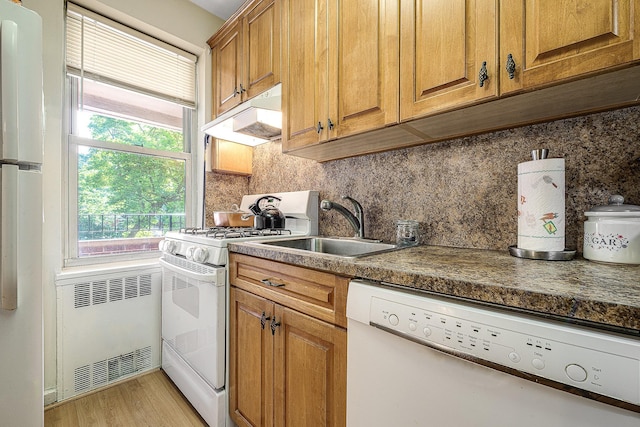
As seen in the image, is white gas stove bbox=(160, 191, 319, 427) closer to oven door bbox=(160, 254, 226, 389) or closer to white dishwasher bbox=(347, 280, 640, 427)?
oven door bbox=(160, 254, 226, 389)

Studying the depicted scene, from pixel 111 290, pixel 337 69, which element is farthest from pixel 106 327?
pixel 337 69

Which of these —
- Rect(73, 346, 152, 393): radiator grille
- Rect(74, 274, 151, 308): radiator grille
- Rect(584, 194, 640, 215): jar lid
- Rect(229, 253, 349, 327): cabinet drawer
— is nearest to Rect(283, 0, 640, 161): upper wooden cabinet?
Rect(584, 194, 640, 215): jar lid

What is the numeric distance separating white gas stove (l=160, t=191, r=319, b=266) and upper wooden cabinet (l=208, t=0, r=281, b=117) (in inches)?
29.6

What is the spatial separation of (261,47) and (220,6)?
2.72 ft

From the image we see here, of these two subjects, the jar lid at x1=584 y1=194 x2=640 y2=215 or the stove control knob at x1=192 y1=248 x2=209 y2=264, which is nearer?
the jar lid at x1=584 y1=194 x2=640 y2=215

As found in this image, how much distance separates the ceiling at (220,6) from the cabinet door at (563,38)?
82.1 inches

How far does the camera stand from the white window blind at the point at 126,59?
71.2 inches

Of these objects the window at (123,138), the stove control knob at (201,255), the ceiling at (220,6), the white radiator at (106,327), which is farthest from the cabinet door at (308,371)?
the ceiling at (220,6)

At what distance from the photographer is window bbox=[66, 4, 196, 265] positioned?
6.01 feet

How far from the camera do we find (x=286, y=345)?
3.55ft

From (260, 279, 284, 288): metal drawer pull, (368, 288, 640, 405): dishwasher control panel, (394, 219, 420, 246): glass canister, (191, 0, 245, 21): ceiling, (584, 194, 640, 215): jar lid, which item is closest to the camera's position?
(368, 288, 640, 405): dishwasher control panel

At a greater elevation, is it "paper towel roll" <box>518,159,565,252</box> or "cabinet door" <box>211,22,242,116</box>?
"cabinet door" <box>211,22,242,116</box>

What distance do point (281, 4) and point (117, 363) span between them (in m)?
2.49

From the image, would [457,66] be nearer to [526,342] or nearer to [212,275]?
[526,342]
